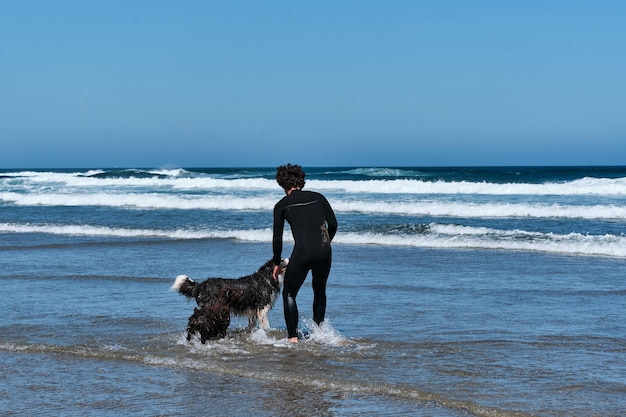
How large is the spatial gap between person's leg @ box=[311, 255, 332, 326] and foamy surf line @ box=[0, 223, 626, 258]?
8605 millimetres

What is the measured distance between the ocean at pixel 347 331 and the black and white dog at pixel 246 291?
0.23 meters

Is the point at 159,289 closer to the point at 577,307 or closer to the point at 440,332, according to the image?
the point at 440,332

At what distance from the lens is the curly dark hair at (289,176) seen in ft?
23.2

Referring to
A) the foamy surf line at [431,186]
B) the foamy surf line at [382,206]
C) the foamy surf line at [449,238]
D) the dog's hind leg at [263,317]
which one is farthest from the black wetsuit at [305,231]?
the foamy surf line at [431,186]

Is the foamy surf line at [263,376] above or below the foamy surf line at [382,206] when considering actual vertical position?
below

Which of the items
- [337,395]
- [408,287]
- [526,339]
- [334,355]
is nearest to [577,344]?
[526,339]

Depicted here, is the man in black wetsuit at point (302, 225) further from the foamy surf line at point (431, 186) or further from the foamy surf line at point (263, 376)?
the foamy surf line at point (431, 186)

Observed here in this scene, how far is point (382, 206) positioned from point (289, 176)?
61.4 ft

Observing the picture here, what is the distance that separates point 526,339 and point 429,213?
56.2 ft

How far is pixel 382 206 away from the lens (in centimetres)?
2559

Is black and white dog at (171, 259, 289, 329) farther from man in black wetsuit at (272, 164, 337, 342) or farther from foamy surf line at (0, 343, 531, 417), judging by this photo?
foamy surf line at (0, 343, 531, 417)

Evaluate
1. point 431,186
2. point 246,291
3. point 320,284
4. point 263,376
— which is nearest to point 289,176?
point 320,284

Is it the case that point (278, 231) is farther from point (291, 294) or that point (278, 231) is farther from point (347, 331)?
point (347, 331)

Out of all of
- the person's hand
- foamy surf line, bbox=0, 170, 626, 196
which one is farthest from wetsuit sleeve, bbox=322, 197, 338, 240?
foamy surf line, bbox=0, 170, 626, 196
